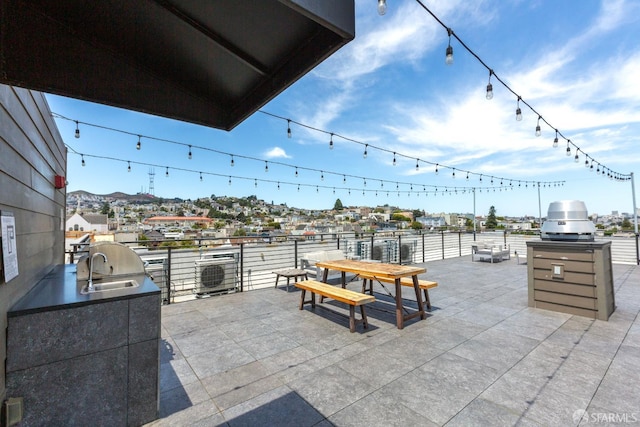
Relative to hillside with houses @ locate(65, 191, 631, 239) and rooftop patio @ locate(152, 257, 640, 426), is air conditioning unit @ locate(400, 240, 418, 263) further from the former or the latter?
hillside with houses @ locate(65, 191, 631, 239)

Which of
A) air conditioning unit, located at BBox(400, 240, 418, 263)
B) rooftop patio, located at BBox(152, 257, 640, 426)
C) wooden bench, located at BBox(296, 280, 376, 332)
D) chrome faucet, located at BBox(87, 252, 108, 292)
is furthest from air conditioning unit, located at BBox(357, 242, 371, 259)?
chrome faucet, located at BBox(87, 252, 108, 292)

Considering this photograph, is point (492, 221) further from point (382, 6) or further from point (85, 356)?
point (85, 356)

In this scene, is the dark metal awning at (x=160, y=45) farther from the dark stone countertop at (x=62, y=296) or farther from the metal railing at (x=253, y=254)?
the metal railing at (x=253, y=254)

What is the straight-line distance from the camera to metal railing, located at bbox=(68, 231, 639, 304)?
4613 millimetres

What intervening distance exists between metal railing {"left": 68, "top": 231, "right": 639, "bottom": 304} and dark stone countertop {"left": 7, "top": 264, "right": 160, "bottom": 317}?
171 centimetres

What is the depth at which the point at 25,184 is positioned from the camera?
72.8 inches

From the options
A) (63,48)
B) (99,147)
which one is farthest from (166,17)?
(99,147)

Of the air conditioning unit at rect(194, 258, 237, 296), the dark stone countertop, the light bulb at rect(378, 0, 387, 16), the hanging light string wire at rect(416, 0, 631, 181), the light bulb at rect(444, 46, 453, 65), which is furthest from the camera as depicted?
the air conditioning unit at rect(194, 258, 237, 296)

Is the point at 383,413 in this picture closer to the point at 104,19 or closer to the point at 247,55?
the point at 247,55

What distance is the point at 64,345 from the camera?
1516mm

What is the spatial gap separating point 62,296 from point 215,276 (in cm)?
325

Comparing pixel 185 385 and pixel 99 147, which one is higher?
pixel 99 147

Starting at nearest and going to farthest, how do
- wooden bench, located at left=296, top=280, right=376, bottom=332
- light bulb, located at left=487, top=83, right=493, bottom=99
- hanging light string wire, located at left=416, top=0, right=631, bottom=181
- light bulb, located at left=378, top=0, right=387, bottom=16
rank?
light bulb, located at left=378, top=0, right=387, bottom=16 < hanging light string wire, located at left=416, top=0, right=631, bottom=181 < wooden bench, located at left=296, top=280, right=376, bottom=332 < light bulb, located at left=487, top=83, right=493, bottom=99

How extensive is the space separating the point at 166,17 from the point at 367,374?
2.80 metres
